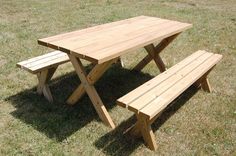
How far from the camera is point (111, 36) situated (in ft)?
14.2

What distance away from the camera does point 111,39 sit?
166 inches

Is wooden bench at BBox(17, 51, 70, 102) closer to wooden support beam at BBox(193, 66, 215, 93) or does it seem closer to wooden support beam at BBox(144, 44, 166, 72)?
wooden support beam at BBox(144, 44, 166, 72)

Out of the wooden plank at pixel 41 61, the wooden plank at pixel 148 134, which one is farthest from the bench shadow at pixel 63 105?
the wooden plank at pixel 148 134

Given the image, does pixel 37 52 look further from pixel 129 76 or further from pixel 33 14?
pixel 33 14

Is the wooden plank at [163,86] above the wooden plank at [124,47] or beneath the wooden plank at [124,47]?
beneath

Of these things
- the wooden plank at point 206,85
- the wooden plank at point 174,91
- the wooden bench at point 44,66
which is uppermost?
the wooden bench at point 44,66

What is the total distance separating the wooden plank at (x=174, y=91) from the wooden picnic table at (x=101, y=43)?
59 cm

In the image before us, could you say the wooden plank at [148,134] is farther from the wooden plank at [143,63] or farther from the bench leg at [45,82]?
the wooden plank at [143,63]

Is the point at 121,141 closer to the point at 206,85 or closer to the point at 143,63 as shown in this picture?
the point at 206,85

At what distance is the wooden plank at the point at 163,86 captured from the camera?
3.59 metres

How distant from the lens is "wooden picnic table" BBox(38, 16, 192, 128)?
3.76 meters

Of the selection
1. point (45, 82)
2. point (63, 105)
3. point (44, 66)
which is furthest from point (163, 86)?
point (45, 82)

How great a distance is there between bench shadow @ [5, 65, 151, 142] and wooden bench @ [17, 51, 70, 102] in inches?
5.4

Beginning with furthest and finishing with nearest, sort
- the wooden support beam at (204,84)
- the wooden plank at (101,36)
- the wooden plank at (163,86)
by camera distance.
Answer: the wooden support beam at (204,84) < the wooden plank at (101,36) < the wooden plank at (163,86)
